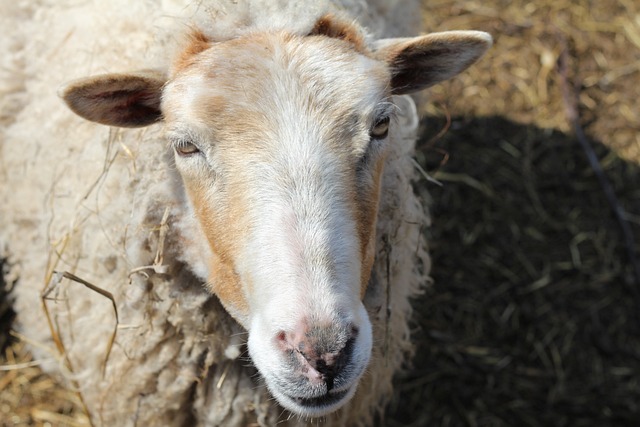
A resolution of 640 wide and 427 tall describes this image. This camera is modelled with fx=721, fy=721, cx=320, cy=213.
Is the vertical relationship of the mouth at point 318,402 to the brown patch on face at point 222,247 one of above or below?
below

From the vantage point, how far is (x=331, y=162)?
2090 mm

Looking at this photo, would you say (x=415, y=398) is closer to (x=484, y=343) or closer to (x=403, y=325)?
(x=484, y=343)

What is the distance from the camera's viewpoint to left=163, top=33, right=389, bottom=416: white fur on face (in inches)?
77.2

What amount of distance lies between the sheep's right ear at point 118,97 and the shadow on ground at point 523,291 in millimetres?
1839

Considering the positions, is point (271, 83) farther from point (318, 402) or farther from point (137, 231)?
point (318, 402)

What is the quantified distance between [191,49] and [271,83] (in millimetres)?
378

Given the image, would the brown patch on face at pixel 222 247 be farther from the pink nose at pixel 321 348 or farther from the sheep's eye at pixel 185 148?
the pink nose at pixel 321 348

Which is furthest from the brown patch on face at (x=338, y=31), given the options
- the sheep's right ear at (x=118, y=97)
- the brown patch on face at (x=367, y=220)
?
the sheep's right ear at (x=118, y=97)

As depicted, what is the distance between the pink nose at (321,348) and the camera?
6.15 ft

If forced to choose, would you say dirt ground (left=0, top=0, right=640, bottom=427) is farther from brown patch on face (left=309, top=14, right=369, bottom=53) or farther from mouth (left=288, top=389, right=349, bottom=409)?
mouth (left=288, top=389, right=349, bottom=409)

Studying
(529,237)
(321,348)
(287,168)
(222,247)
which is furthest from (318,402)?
(529,237)

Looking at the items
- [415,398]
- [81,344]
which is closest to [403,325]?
[415,398]

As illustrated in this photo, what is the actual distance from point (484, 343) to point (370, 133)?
7.64ft

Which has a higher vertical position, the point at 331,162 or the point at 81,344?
the point at 331,162
